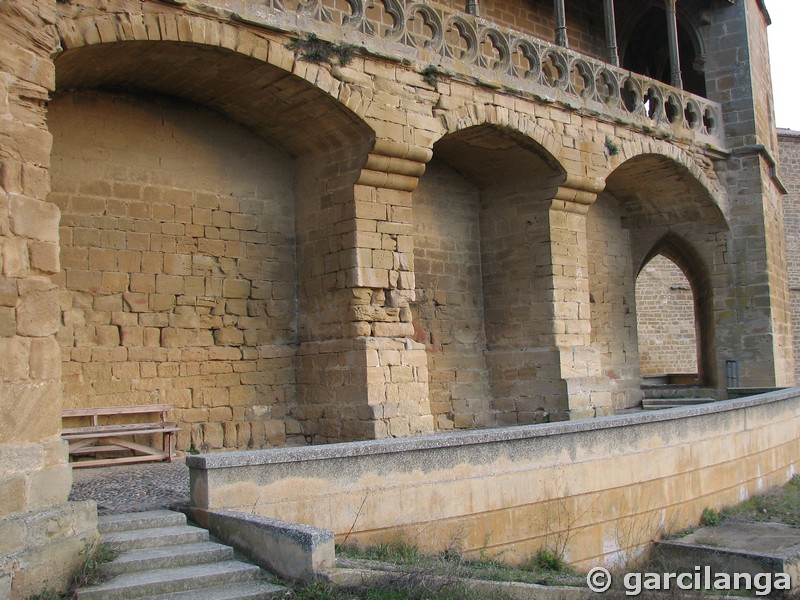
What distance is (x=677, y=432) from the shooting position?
843 cm

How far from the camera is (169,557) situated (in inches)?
187

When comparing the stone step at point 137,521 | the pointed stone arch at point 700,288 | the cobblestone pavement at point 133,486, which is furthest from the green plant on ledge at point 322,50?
the pointed stone arch at point 700,288

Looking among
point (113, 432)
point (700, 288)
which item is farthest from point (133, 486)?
point (700, 288)

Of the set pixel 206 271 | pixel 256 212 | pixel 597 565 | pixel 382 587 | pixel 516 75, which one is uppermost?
pixel 516 75

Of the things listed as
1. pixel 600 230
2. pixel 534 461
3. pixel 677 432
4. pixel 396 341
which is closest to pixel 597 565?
pixel 534 461

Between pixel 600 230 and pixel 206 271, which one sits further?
pixel 600 230

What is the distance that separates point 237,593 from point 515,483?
111 inches

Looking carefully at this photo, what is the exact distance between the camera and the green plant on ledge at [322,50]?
835 centimetres

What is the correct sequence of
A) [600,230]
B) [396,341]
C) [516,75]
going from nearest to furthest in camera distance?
[396,341]
[516,75]
[600,230]

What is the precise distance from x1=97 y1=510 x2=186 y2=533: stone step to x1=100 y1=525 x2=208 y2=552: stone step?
44 millimetres

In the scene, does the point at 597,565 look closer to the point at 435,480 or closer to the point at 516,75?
the point at 435,480

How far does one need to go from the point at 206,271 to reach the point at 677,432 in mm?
5136

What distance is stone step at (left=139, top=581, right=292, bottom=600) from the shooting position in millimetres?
4383

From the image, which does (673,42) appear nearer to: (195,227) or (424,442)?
(195,227)
